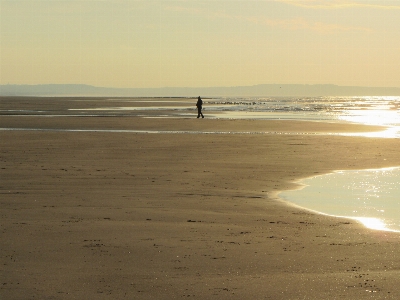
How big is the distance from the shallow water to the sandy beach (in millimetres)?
506

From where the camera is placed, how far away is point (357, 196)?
1397cm

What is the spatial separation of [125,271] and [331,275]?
2.49 meters

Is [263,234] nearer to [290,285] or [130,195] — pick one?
[290,285]

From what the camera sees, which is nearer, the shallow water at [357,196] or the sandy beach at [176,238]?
the sandy beach at [176,238]

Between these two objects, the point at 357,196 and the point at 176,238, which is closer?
the point at 176,238

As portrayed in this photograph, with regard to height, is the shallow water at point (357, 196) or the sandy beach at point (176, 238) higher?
the sandy beach at point (176, 238)

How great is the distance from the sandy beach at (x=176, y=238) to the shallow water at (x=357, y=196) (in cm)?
51

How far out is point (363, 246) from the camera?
919 cm

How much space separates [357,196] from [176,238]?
5802mm

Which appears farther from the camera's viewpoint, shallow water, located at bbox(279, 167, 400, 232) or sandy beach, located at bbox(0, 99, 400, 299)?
shallow water, located at bbox(279, 167, 400, 232)

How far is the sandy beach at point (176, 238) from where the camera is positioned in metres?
7.31

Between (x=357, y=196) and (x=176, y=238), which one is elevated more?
(x=176, y=238)

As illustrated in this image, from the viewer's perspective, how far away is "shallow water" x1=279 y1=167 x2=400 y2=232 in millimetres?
11578

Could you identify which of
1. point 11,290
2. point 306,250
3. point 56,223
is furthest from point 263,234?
point 11,290
